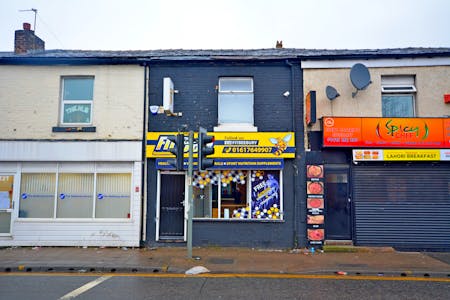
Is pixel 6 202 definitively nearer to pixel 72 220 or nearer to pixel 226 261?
pixel 72 220

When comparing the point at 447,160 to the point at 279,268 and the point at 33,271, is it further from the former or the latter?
the point at 33,271

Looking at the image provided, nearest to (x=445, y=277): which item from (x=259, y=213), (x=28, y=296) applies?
(x=259, y=213)

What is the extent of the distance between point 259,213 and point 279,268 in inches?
116

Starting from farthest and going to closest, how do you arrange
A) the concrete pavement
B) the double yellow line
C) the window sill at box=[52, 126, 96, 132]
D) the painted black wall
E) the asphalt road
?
1. the window sill at box=[52, 126, 96, 132]
2. the painted black wall
3. the concrete pavement
4. the double yellow line
5. the asphalt road

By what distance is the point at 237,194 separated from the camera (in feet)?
38.6

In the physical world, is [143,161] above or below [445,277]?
above

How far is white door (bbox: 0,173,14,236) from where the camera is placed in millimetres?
11734

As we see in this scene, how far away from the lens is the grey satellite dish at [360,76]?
36.7ft

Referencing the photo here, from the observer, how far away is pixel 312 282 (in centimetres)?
759

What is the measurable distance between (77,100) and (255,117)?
627cm

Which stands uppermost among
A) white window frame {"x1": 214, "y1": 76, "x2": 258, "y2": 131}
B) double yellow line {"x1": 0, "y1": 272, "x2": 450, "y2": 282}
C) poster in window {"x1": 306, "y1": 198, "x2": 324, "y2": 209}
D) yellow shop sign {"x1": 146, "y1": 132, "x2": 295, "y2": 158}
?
white window frame {"x1": 214, "y1": 76, "x2": 258, "y2": 131}

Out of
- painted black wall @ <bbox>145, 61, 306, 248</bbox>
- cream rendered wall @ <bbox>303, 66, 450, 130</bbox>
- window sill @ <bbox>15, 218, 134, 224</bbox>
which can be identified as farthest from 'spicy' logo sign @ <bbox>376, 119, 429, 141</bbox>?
window sill @ <bbox>15, 218, 134, 224</bbox>

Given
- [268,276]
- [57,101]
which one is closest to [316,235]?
[268,276]

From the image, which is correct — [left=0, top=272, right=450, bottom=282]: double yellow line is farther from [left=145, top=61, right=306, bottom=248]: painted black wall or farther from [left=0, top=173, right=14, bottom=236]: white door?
[left=0, top=173, right=14, bottom=236]: white door
